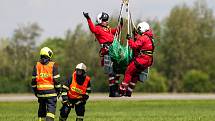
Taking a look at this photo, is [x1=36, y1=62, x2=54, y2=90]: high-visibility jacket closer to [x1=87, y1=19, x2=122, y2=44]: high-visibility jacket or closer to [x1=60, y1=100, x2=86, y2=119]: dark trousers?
[x1=60, y1=100, x2=86, y2=119]: dark trousers

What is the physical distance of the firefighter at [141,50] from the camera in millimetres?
19484

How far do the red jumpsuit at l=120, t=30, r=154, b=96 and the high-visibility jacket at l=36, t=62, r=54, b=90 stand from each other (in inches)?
97.0

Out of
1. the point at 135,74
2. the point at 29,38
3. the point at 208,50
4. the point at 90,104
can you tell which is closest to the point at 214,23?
the point at 208,50

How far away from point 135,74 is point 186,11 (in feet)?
255

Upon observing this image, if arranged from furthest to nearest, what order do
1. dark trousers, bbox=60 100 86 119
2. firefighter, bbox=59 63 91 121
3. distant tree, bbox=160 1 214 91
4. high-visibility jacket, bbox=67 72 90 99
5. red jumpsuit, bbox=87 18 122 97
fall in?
distant tree, bbox=160 1 214 91 < dark trousers, bbox=60 100 86 119 < high-visibility jacket, bbox=67 72 90 99 < firefighter, bbox=59 63 91 121 < red jumpsuit, bbox=87 18 122 97

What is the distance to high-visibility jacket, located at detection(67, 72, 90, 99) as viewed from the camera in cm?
2058

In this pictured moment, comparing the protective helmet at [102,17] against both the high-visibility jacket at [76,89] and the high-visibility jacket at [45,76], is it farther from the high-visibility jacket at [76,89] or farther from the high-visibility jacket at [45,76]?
the high-visibility jacket at [45,76]

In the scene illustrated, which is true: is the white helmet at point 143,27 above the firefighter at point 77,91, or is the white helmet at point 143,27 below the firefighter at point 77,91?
above

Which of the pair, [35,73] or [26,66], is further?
[26,66]

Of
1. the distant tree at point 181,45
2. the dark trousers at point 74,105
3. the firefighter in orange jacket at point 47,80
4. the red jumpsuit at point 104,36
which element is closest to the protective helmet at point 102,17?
the red jumpsuit at point 104,36

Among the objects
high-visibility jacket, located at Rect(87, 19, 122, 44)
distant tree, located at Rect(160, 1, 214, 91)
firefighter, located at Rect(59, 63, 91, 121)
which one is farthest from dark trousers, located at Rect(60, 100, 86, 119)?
distant tree, located at Rect(160, 1, 214, 91)

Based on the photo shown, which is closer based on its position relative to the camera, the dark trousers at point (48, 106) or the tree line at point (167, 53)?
the dark trousers at point (48, 106)

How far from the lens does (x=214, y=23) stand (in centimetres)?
10050

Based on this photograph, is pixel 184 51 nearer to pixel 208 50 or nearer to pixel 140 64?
pixel 208 50
